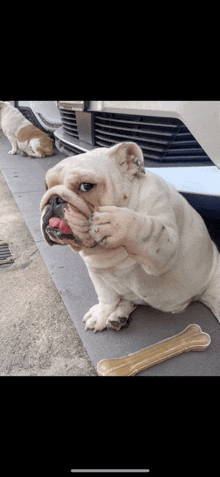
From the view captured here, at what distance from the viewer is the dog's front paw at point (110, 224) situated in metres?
1.07

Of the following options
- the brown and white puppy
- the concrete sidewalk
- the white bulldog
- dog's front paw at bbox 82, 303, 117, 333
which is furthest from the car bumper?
the brown and white puppy

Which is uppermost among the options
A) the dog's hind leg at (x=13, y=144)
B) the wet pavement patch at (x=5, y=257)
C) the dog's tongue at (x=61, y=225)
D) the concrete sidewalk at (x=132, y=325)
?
the dog's tongue at (x=61, y=225)

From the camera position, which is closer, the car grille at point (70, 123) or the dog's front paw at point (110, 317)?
the dog's front paw at point (110, 317)

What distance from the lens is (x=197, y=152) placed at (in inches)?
73.1

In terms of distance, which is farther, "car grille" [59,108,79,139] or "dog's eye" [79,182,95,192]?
"car grille" [59,108,79,139]

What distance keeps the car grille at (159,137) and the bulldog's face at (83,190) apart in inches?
25.9

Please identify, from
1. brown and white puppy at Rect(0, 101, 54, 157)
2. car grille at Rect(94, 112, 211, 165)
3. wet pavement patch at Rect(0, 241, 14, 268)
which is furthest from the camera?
brown and white puppy at Rect(0, 101, 54, 157)

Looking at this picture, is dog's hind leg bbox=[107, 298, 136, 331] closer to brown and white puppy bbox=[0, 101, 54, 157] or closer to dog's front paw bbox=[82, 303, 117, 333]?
dog's front paw bbox=[82, 303, 117, 333]

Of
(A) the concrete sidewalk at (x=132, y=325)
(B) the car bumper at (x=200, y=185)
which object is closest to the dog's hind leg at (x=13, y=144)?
(A) the concrete sidewalk at (x=132, y=325)

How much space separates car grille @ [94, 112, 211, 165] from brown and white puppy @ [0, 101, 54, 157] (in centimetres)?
303

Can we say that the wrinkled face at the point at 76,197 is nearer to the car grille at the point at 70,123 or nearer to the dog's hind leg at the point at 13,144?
the car grille at the point at 70,123

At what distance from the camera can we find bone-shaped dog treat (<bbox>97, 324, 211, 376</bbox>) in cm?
156

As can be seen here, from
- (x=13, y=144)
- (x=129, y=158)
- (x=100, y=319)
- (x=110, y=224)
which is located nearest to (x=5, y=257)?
(x=100, y=319)

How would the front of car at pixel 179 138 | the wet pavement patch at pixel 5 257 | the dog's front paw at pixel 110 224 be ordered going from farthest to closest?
the wet pavement patch at pixel 5 257, the front of car at pixel 179 138, the dog's front paw at pixel 110 224
